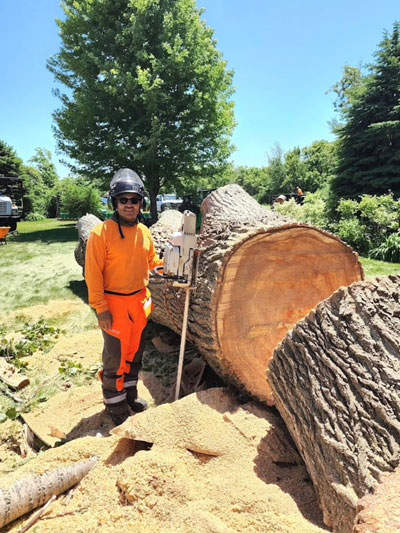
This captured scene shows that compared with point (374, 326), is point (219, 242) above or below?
above

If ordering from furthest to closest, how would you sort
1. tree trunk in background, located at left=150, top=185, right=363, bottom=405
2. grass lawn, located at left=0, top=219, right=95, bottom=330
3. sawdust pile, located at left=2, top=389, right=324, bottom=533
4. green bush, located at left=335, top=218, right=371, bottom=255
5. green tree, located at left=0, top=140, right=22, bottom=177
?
green tree, located at left=0, top=140, right=22, bottom=177, green bush, located at left=335, top=218, right=371, bottom=255, grass lawn, located at left=0, top=219, right=95, bottom=330, tree trunk in background, located at left=150, top=185, right=363, bottom=405, sawdust pile, located at left=2, top=389, right=324, bottom=533

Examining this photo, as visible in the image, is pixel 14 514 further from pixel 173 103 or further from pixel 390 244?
pixel 173 103

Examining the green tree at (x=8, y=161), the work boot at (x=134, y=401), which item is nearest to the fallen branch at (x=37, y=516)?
the work boot at (x=134, y=401)

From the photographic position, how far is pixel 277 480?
73.4 inches

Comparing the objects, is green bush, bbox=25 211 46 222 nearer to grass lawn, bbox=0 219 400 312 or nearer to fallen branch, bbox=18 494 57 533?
grass lawn, bbox=0 219 400 312

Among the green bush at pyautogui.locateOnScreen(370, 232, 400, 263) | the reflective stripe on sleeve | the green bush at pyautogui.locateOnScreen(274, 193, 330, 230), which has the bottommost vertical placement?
the reflective stripe on sleeve

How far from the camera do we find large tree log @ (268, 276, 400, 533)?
1.47m

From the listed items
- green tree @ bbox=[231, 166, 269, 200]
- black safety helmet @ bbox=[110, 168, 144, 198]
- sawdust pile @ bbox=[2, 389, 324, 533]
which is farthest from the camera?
green tree @ bbox=[231, 166, 269, 200]

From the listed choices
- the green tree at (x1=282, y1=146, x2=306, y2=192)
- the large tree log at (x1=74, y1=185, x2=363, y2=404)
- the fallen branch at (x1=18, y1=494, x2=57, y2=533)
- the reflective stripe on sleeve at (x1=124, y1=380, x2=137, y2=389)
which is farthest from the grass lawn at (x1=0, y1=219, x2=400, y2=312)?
the green tree at (x1=282, y1=146, x2=306, y2=192)

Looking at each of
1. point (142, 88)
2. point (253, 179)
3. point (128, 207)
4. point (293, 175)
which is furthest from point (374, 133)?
point (253, 179)

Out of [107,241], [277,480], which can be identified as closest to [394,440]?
[277,480]

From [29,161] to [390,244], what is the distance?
122 ft

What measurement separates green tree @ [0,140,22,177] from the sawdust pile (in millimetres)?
22640

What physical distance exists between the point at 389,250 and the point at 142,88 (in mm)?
9586
